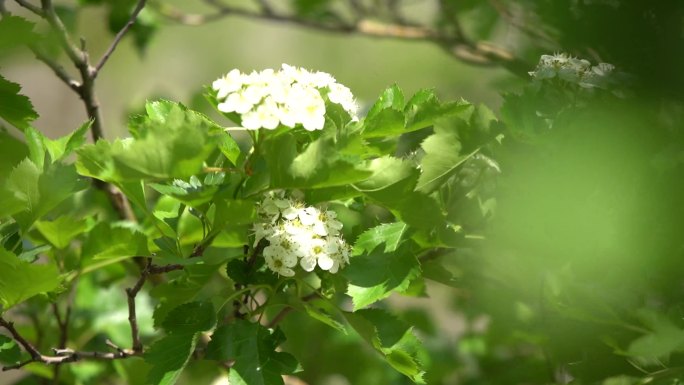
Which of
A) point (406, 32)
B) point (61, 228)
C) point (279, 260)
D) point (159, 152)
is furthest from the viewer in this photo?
point (406, 32)

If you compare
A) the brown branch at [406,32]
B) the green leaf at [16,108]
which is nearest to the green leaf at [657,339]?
the green leaf at [16,108]

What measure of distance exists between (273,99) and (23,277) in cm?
27

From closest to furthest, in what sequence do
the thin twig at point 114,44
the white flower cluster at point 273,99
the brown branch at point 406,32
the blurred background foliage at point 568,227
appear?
1. the blurred background foliage at point 568,227
2. the white flower cluster at point 273,99
3. the thin twig at point 114,44
4. the brown branch at point 406,32

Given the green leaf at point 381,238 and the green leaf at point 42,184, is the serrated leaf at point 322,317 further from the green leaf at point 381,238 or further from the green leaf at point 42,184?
the green leaf at point 42,184

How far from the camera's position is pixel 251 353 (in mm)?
778

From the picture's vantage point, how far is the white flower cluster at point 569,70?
83 cm

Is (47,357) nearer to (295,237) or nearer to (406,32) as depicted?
(295,237)

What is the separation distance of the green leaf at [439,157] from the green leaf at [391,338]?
0.42ft

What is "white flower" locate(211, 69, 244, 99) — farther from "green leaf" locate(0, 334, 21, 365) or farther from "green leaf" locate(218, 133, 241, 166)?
"green leaf" locate(0, 334, 21, 365)

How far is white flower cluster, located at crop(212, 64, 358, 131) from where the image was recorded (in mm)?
726

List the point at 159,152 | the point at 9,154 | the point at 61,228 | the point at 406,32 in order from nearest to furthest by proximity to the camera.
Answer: the point at 159,152
the point at 61,228
the point at 9,154
the point at 406,32

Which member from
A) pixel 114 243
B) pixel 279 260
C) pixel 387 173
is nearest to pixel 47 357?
pixel 114 243

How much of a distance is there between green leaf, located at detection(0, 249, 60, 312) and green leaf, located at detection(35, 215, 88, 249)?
0.11 m

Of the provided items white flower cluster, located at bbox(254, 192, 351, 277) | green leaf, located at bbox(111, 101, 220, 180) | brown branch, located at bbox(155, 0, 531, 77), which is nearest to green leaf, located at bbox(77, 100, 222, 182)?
green leaf, located at bbox(111, 101, 220, 180)
